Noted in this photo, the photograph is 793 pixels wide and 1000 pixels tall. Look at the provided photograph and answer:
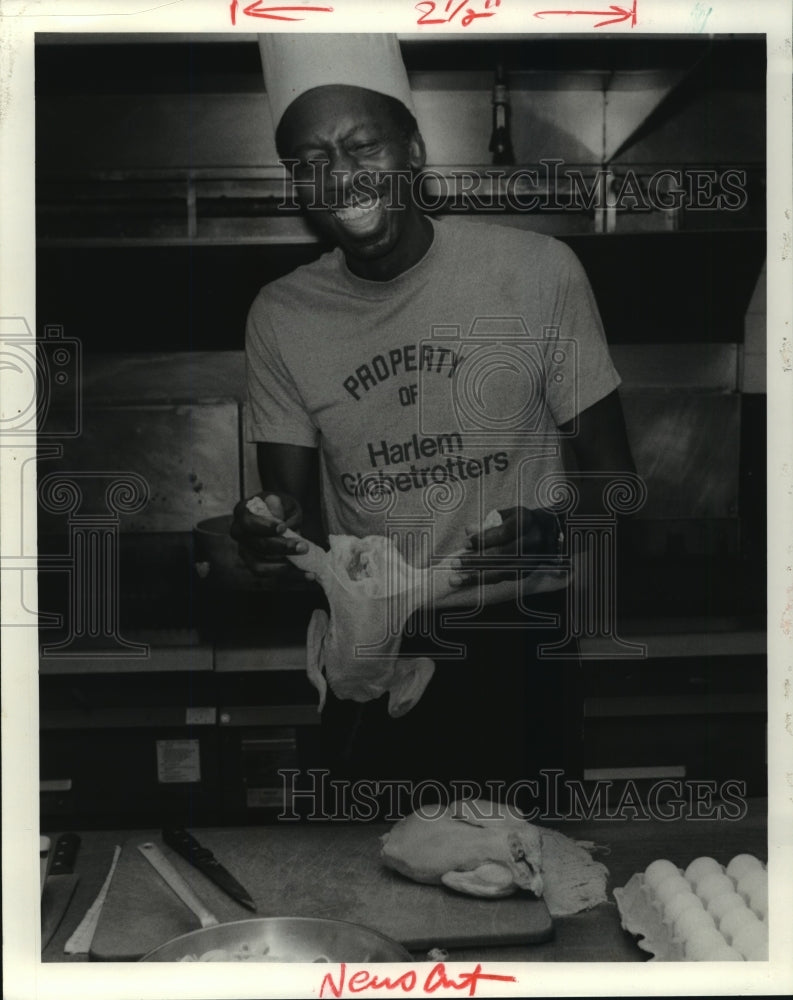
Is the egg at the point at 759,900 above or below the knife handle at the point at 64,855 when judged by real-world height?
below

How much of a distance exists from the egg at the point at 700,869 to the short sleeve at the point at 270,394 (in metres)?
0.65

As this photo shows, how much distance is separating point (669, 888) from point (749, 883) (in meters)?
0.10

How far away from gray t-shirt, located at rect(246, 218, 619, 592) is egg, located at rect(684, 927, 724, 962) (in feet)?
1.66

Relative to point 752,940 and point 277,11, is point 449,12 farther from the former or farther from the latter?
point 752,940

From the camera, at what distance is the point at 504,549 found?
1223 millimetres

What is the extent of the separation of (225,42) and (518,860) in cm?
96

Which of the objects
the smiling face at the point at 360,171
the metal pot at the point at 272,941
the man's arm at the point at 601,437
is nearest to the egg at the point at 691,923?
the metal pot at the point at 272,941

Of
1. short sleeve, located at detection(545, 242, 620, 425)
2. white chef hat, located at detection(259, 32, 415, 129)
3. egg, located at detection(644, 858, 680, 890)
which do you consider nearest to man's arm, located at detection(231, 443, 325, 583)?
short sleeve, located at detection(545, 242, 620, 425)

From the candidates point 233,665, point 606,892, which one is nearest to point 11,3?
point 233,665

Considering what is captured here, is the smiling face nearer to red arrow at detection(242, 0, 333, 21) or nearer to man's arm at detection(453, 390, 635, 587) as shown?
red arrow at detection(242, 0, 333, 21)

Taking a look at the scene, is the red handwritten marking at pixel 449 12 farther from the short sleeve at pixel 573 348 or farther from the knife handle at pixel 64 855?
the knife handle at pixel 64 855

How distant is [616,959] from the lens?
0.96 metres

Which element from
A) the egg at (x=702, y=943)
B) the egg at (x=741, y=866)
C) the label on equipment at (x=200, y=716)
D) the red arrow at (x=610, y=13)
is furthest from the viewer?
the label on equipment at (x=200, y=716)

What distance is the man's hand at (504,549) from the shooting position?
4.00 ft
